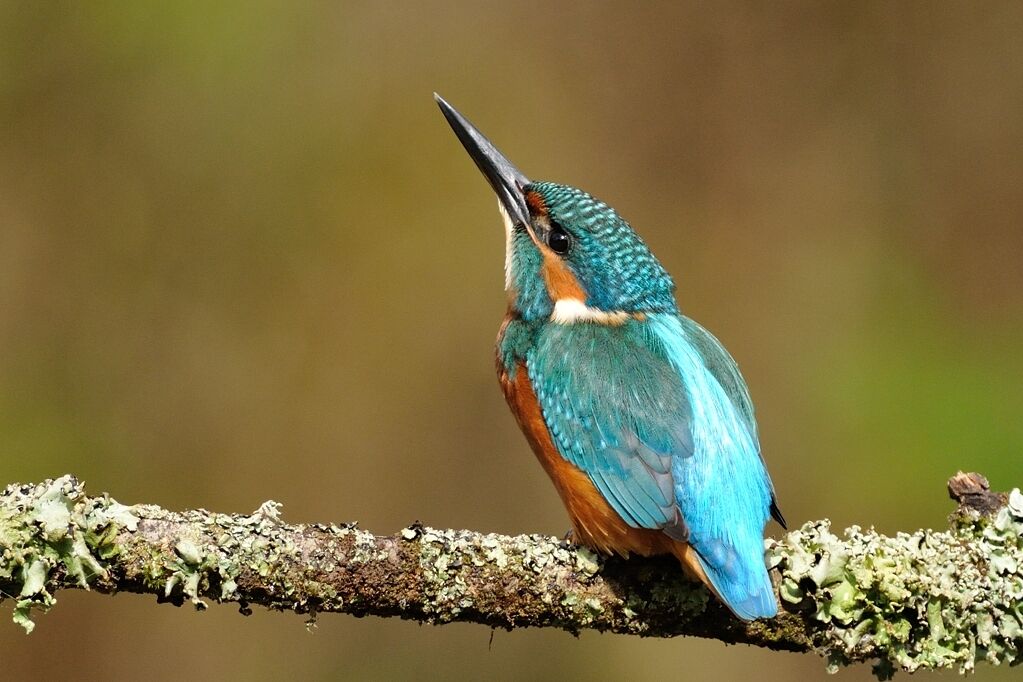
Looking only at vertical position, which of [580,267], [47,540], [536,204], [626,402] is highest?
[536,204]

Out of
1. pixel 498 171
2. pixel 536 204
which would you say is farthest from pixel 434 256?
pixel 536 204

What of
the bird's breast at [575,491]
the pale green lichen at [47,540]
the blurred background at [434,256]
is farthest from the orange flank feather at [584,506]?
the blurred background at [434,256]

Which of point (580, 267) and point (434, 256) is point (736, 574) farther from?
point (434, 256)

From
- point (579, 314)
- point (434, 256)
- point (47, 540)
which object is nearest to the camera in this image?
point (47, 540)

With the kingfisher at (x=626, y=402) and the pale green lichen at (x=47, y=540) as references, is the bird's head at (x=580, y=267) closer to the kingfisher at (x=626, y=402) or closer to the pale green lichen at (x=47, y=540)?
→ the kingfisher at (x=626, y=402)

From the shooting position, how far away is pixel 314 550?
7.25 feet

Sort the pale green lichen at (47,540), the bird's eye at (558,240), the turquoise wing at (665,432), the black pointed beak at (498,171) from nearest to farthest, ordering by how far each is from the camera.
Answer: the pale green lichen at (47,540), the turquoise wing at (665,432), the bird's eye at (558,240), the black pointed beak at (498,171)

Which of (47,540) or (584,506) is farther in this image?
(584,506)

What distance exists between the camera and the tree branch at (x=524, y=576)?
2113mm

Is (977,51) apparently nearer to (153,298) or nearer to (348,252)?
(348,252)

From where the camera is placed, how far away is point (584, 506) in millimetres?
2570

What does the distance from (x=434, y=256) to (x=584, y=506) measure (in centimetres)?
211

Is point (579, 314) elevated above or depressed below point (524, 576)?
above

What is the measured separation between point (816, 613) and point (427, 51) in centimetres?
312
